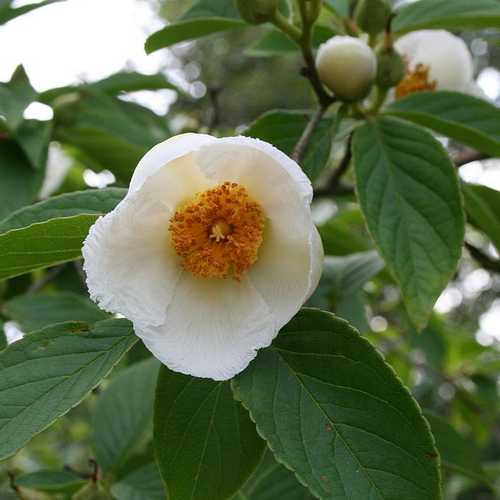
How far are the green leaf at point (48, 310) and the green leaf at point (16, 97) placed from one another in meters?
0.40

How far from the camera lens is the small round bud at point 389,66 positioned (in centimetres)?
A: 144

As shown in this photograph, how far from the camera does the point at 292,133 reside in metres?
1.42

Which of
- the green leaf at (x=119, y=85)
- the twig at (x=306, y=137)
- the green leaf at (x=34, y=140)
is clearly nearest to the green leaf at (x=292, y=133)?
the twig at (x=306, y=137)

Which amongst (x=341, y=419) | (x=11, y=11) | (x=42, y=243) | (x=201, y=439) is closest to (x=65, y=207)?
(x=42, y=243)

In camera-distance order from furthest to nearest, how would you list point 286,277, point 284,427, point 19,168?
1. point 19,168
2. point 286,277
3. point 284,427

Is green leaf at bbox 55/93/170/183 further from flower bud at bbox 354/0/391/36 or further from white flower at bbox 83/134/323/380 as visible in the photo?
white flower at bbox 83/134/323/380

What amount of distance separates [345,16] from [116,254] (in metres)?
0.96

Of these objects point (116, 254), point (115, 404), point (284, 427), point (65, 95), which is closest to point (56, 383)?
point (116, 254)

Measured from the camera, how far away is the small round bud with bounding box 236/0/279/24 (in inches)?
51.0

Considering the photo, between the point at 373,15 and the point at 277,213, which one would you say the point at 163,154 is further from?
the point at 373,15

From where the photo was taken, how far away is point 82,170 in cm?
246

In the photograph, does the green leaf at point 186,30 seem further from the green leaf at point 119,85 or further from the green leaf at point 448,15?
the green leaf at point 119,85

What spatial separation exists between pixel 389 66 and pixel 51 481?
1054 millimetres

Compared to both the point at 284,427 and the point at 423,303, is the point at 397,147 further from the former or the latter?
the point at 284,427
